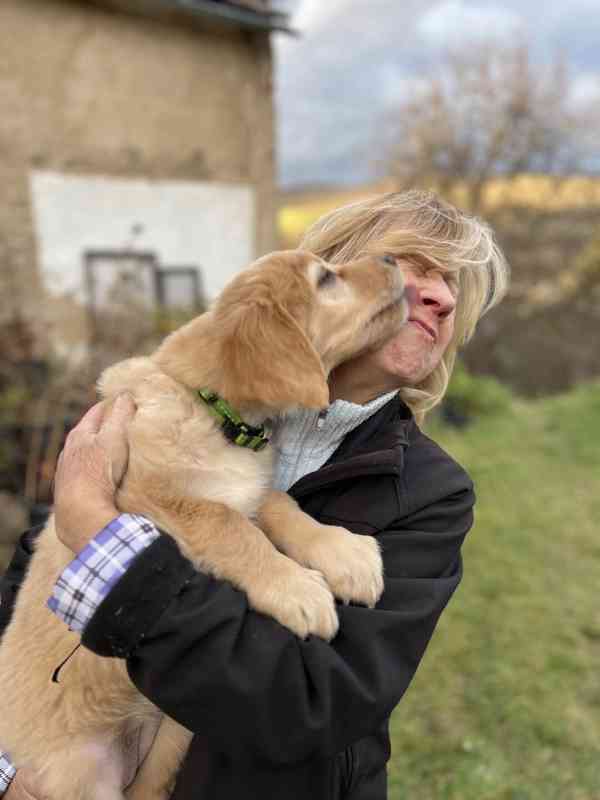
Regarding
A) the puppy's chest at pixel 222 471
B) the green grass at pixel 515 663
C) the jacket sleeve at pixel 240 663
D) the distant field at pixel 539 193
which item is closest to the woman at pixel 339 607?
the jacket sleeve at pixel 240 663

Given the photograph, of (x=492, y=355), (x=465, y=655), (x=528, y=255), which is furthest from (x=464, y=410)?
(x=528, y=255)

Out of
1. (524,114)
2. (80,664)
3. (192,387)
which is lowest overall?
(80,664)

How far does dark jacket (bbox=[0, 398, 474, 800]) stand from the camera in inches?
47.9

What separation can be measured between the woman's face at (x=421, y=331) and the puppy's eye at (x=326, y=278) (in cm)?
19

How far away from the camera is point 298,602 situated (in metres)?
1.39

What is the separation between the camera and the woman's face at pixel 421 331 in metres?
1.81

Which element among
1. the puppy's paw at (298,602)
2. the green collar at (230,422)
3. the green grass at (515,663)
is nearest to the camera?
the puppy's paw at (298,602)

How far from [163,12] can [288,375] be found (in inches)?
250

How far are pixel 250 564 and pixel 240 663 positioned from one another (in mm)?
280

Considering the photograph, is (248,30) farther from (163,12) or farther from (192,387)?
(192,387)

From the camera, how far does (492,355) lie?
1148cm

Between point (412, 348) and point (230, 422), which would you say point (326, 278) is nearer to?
point (412, 348)

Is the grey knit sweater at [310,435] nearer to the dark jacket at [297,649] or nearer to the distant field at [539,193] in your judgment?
the dark jacket at [297,649]

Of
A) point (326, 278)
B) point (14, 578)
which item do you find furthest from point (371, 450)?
point (14, 578)
